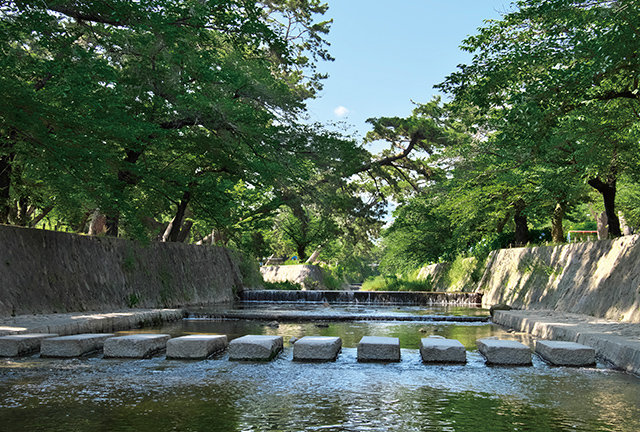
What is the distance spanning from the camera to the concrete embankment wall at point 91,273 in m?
13.8

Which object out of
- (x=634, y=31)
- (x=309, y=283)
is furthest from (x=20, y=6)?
(x=309, y=283)

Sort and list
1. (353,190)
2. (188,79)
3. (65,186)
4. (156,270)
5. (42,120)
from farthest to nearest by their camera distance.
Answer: (353,190)
(156,270)
(188,79)
(65,186)
(42,120)

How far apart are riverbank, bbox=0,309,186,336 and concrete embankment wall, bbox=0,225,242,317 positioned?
107 cm

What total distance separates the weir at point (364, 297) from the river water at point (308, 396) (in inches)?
745

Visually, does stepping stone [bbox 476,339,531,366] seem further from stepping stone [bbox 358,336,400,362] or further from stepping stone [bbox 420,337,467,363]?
stepping stone [bbox 358,336,400,362]

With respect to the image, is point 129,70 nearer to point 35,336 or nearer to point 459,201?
point 35,336

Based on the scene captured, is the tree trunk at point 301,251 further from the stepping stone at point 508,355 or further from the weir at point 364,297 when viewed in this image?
the stepping stone at point 508,355

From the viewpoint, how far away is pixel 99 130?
14.5m

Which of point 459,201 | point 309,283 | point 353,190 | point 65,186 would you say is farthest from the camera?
point 309,283

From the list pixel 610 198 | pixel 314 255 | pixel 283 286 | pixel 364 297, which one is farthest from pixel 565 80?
pixel 314 255

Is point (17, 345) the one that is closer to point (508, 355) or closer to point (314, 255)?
point (508, 355)

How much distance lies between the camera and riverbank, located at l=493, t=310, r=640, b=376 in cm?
852

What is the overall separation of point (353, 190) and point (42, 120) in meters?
22.1

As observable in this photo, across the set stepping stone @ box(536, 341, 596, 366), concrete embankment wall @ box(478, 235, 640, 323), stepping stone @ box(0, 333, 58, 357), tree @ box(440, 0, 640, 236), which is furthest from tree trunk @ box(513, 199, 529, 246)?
stepping stone @ box(0, 333, 58, 357)
